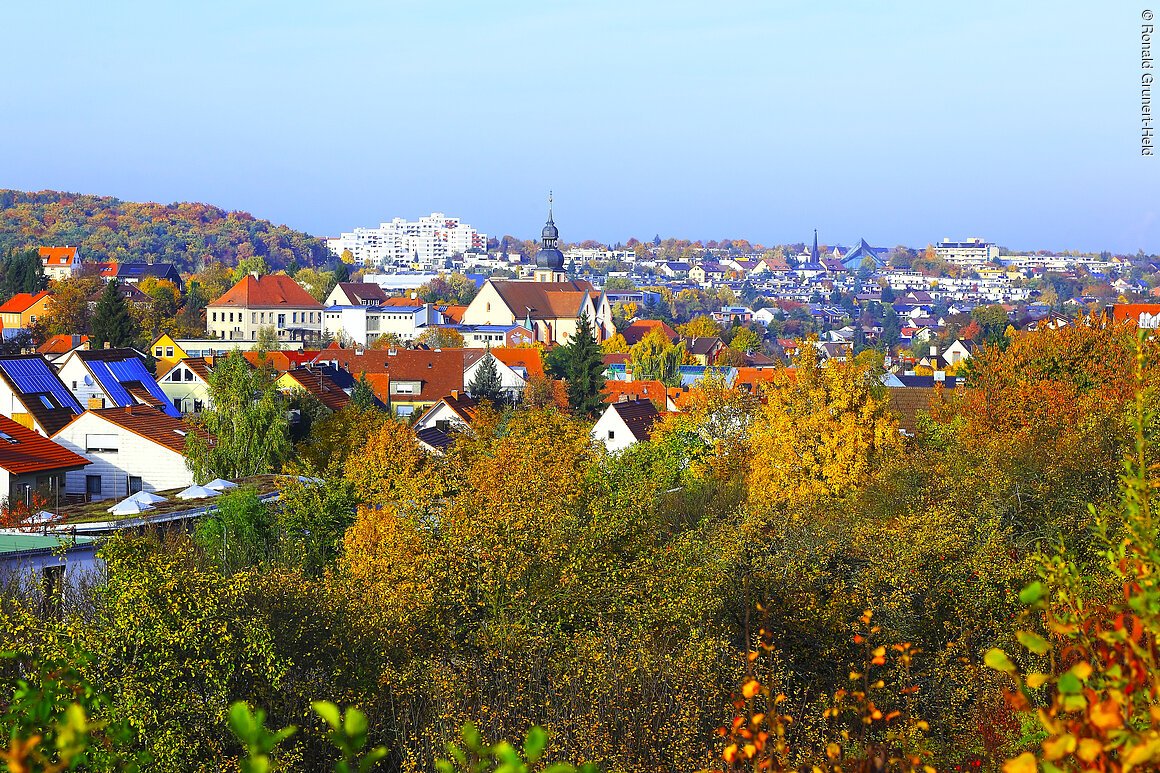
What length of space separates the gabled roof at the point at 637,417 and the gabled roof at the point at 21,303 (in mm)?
53321

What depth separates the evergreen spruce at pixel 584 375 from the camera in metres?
58.4

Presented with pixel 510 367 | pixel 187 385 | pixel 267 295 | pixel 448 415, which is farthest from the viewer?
pixel 267 295

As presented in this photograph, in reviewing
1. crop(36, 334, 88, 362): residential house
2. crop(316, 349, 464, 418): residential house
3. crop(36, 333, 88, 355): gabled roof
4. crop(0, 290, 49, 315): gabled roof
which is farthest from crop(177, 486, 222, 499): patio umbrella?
crop(0, 290, 49, 315): gabled roof

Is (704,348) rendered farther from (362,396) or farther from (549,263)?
(362,396)

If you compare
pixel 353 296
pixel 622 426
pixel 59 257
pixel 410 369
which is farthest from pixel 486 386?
pixel 59 257

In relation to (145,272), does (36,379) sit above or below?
below

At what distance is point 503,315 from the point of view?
110m

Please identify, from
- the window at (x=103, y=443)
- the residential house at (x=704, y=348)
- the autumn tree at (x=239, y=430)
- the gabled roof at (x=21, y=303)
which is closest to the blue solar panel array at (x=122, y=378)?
the autumn tree at (x=239, y=430)

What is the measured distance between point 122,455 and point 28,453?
11.7 ft

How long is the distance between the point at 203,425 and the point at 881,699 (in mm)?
24421

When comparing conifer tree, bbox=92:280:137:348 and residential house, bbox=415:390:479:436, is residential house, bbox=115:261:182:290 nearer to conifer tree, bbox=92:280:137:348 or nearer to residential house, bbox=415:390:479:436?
conifer tree, bbox=92:280:137:348

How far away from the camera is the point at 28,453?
26375mm

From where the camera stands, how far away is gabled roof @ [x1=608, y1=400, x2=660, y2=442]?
42812 millimetres

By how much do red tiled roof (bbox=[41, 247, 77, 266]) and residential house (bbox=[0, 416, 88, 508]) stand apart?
116233 mm
